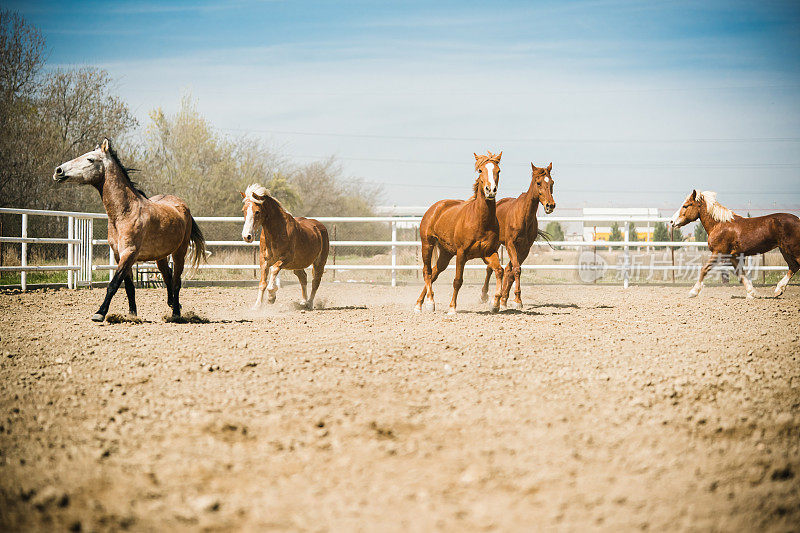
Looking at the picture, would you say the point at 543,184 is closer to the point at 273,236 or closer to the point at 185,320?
the point at 273,236

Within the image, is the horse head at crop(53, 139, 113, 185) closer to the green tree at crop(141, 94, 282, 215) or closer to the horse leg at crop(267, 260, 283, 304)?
the horse leg at crop(267, 260, 283, 304)

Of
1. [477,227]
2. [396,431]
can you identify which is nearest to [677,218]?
[477,227]

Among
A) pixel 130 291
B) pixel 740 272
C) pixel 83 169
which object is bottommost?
pixel 130 291

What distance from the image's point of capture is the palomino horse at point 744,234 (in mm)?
12094

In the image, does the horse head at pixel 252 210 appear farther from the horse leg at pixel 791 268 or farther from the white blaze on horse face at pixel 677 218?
the horse leg at pixel 791 268

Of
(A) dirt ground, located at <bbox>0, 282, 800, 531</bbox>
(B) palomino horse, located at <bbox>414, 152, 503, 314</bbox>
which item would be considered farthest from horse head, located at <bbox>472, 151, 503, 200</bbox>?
(A) dirt ground, located at <bbox>0, 282, 800, 531</bbox>

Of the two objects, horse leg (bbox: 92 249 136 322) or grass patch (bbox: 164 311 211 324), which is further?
grass patch (bbox: 164 311 211 324)

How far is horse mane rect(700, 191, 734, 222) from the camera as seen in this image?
12.3 meters

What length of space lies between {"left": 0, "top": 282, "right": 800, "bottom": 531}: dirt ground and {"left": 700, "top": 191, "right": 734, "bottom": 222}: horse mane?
635 centimetres

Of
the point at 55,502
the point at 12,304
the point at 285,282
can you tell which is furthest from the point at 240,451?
the point at 285,282

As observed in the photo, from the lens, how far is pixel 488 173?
865cm

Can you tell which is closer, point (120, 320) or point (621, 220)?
point (120, 320)

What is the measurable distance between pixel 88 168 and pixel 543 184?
5.85 meters

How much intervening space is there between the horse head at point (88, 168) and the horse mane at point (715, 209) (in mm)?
10082
